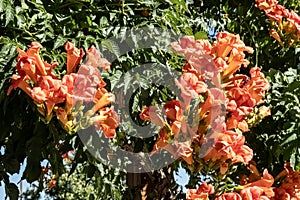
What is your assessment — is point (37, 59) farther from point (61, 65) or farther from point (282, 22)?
point (282, 22)

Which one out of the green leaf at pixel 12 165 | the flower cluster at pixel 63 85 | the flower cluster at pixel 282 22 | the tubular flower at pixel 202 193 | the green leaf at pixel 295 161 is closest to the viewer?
the flower cluster at pixel 63 85

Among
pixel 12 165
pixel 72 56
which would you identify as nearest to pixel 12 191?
pixel 12 165

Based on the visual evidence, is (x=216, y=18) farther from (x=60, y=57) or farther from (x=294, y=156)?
(x=60, y=57)

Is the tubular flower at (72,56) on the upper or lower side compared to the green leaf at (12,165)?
upper

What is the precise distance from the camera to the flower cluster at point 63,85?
190cm

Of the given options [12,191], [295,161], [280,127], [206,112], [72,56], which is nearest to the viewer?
[72,56]

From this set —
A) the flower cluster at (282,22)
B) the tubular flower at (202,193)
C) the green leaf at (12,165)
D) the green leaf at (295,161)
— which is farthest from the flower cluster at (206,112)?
the flower cluster at (282,22)

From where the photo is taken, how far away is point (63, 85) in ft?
6.29

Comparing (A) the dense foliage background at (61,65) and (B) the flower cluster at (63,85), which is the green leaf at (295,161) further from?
(B) the flower cluster at (63,85)

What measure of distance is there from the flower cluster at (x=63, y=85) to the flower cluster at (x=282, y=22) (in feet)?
4.49

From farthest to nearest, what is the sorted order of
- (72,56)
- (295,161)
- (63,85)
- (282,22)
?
1. (282,22)
2. (295,161)
3. (72,56)
4. (63,85)

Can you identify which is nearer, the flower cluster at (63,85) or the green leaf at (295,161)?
the flower cluster at (63,85)

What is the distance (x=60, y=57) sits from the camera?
2.22 m

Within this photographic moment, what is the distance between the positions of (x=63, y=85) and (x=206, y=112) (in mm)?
557
